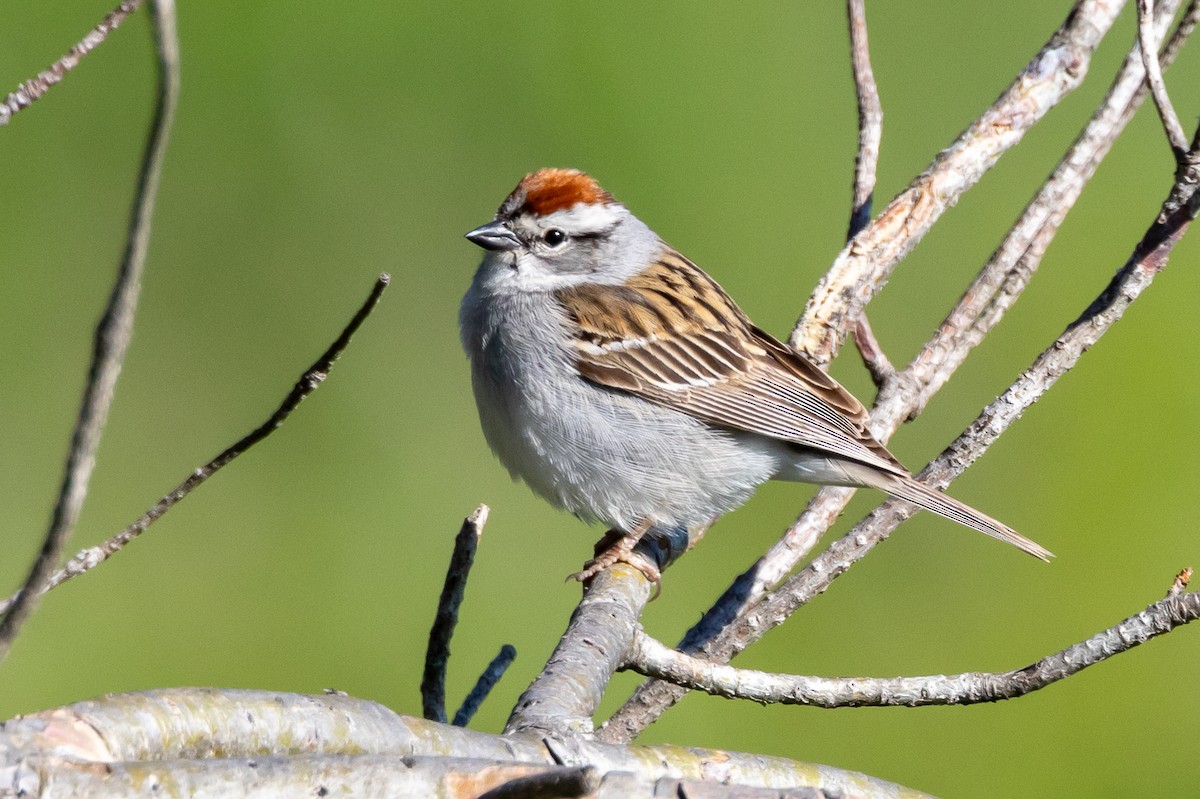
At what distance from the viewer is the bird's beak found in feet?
10.9

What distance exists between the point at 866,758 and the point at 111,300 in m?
3.30

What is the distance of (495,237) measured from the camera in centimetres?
335

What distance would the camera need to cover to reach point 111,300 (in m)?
0.97

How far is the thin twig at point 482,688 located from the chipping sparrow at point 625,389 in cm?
62

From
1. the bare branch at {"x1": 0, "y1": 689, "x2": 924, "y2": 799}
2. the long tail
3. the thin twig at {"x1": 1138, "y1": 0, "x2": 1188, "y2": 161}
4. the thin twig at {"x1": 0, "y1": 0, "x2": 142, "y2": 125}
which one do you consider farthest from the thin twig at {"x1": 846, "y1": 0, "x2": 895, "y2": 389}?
the thin twig at {"x1": 0, "y1": 0, "x2": 142, "y2": 125}

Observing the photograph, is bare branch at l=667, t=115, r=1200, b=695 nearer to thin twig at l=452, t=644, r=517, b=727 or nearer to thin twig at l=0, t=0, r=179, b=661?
thin twig at l=452, t=644, r=517, b=727

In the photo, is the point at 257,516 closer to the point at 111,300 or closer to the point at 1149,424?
the point at 1149,424

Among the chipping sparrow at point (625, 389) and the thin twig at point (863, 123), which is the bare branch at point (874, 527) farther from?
the thin twig at point (863, 123)

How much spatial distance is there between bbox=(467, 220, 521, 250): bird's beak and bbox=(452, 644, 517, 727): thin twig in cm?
117

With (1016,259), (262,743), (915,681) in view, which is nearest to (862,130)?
(1016,259)

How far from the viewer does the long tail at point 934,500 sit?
2881 millimetres

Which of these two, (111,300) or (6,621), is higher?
(111,300)

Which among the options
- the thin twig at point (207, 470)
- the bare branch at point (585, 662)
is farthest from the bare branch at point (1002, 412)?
the thin twig at point (207, 470)

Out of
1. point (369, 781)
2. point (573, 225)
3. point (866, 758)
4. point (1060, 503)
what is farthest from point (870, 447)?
point (369, 781)
